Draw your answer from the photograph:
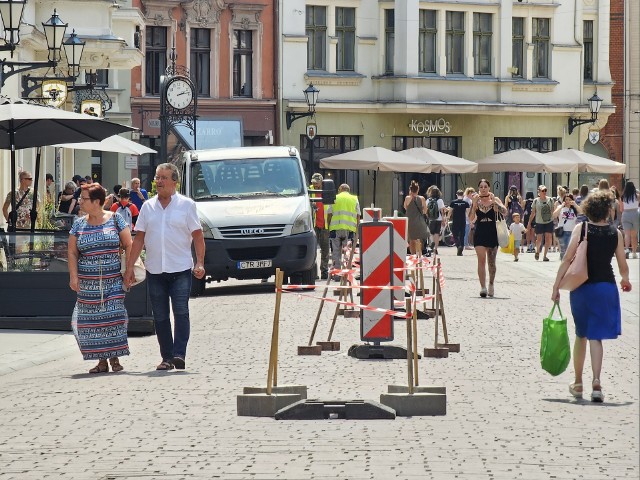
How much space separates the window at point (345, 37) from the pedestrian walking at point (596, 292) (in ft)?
139

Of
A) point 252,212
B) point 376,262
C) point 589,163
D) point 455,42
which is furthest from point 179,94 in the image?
point 376,262

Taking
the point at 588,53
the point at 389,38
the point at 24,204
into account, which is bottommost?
the point at 24,204

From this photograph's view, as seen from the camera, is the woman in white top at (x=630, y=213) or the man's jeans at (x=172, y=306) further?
the woman in white top at (x=630, y=213)

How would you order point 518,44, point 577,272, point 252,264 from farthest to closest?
point 518,44, point 252,264, point 577,272

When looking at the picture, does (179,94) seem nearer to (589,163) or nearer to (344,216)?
(589,163)

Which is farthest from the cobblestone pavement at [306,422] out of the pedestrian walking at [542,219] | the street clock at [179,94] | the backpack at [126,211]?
the street clock at [179,94]

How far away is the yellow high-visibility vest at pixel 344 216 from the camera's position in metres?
29.1

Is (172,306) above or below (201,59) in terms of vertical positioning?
below

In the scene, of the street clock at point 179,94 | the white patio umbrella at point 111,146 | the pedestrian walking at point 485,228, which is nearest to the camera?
the pedestrian walking at point 485,228

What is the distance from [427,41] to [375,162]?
10862mm

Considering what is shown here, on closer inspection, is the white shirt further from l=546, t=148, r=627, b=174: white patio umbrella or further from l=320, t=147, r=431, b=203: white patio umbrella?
l=546, t=148, r=627, b=174: white patio umbrella

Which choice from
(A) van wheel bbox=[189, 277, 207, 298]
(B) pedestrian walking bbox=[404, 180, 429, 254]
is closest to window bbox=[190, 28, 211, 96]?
(B) pedestrian walking bbox=[404, 180, 429, 254]

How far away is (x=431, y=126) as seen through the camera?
182 ft

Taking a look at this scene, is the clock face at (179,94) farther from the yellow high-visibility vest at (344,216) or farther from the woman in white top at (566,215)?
the yellow high-visibility vest at (344,216)
